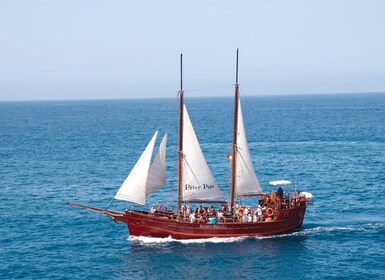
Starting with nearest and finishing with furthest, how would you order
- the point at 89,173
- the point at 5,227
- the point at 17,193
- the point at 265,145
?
the point at 5,227, the point at 17,193, the point at 89,173, the point at 265,145

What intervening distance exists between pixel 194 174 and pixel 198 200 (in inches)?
105

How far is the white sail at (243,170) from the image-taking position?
2286 inches

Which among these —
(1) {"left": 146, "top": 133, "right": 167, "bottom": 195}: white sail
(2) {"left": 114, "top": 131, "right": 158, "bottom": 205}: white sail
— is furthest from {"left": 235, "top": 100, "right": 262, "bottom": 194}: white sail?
(2) {"left": 114, "top": 131, "right": 158, "bottom": 205}: white sail

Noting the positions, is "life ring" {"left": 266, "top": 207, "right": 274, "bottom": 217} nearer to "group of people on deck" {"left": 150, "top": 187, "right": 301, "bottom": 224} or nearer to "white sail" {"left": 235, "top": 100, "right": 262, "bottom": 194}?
"group of people on deck" {"left": 150, "top": 187, "right": 301, "bottom": 224}

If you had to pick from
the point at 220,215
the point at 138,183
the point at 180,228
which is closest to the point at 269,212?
the point at 220,215

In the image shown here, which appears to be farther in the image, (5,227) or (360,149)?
(360,149)

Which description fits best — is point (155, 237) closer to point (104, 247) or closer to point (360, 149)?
point (104, 247)

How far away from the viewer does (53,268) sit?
48250 mm

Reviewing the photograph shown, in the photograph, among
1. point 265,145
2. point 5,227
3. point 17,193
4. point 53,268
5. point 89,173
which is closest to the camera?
point 53,268

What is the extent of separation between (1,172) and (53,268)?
45.2 meters

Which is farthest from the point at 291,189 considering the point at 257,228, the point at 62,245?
the point at 62,245

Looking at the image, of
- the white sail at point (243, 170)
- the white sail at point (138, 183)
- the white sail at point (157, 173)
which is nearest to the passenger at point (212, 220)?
the white sail at point (243, 170)

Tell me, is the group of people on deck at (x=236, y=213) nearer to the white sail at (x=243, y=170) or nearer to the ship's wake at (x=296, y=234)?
the ship's wake at (x=296, y=234)

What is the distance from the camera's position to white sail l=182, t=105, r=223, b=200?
56.2 m
